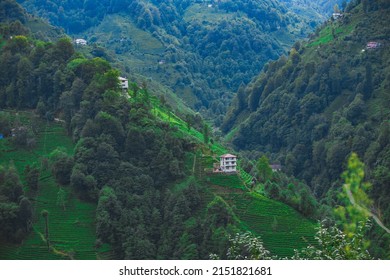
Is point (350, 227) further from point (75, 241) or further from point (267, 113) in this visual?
point (267, 113)

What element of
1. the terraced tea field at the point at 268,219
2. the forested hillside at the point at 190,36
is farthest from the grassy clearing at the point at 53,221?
the forested hillside at the point at 190,36

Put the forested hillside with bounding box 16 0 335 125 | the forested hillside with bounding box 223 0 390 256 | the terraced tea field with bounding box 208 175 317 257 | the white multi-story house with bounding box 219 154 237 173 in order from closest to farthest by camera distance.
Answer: the terraced tea field with bounding box 208 175 317 257, the white multi-story house with bounding box 219 154 237 173, the forested hillside with bounding box 223 0 390 256, the forested hillside with bounding box 16 0 335 125

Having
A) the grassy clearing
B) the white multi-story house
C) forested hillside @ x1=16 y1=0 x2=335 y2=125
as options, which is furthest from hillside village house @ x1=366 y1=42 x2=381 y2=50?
the grassy clearing

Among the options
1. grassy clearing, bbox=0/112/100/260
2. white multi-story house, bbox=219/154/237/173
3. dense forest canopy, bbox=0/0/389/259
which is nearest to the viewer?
grassy clearing, bbox=0/112/100/260

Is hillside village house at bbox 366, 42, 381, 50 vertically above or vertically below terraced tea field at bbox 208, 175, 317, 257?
above

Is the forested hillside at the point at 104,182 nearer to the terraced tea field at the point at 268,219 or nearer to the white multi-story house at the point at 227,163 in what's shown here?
the terraced tea field at the point at 268,219

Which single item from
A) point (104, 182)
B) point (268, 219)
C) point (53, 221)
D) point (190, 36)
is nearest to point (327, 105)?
point (268, 219)

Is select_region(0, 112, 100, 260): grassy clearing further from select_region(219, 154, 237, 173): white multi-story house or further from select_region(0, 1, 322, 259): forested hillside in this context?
select_region(219, 154, 237, 173): white multi-story house
